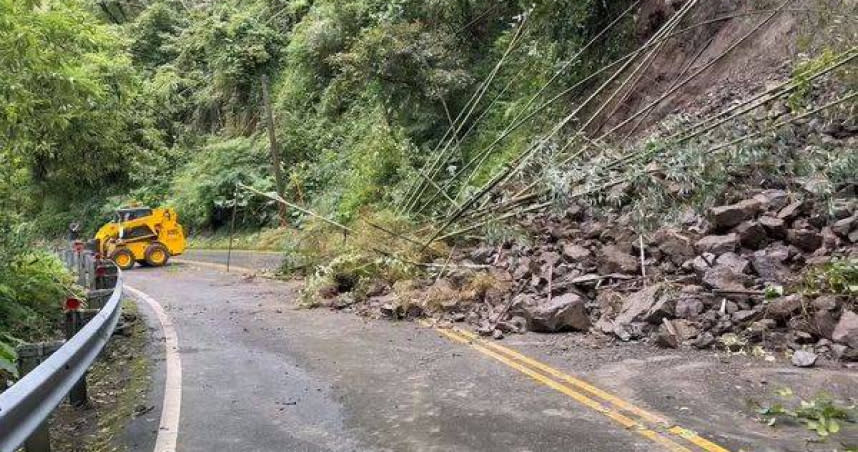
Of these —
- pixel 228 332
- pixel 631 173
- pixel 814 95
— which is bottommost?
pixel 228 332

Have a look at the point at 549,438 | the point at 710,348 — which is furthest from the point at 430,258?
the point at 549,438

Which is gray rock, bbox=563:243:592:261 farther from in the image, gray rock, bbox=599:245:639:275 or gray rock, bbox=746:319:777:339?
gray rock, bbox=746:319:777:339

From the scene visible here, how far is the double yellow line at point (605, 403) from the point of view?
16.6ft

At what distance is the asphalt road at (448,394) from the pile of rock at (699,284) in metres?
0.46

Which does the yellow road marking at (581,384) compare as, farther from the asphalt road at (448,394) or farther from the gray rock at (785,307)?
the gray rock at (785,307)

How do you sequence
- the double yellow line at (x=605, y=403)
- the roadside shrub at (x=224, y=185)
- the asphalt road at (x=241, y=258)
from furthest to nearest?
the roadside shrub at (x=224, y=185), the asphalt road at (x=241, y=258), the double yellow line at (x=605, y=403)

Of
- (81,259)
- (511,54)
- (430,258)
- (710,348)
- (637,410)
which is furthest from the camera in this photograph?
(511,54)

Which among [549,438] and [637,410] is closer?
[549,438]

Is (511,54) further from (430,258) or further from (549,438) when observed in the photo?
(549,438)

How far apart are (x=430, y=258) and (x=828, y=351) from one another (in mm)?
6515

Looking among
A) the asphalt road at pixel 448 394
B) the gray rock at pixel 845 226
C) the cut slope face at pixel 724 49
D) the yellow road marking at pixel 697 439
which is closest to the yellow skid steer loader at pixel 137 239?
the asphalt road at pixel 448 394

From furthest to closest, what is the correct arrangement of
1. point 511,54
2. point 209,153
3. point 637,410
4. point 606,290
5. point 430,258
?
1. point 209,153
2. point 511,54
3. point 430,258
4. point 606,290
5. point 637,410

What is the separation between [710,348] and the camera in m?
7.61

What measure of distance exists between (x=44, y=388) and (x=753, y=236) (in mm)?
7958
